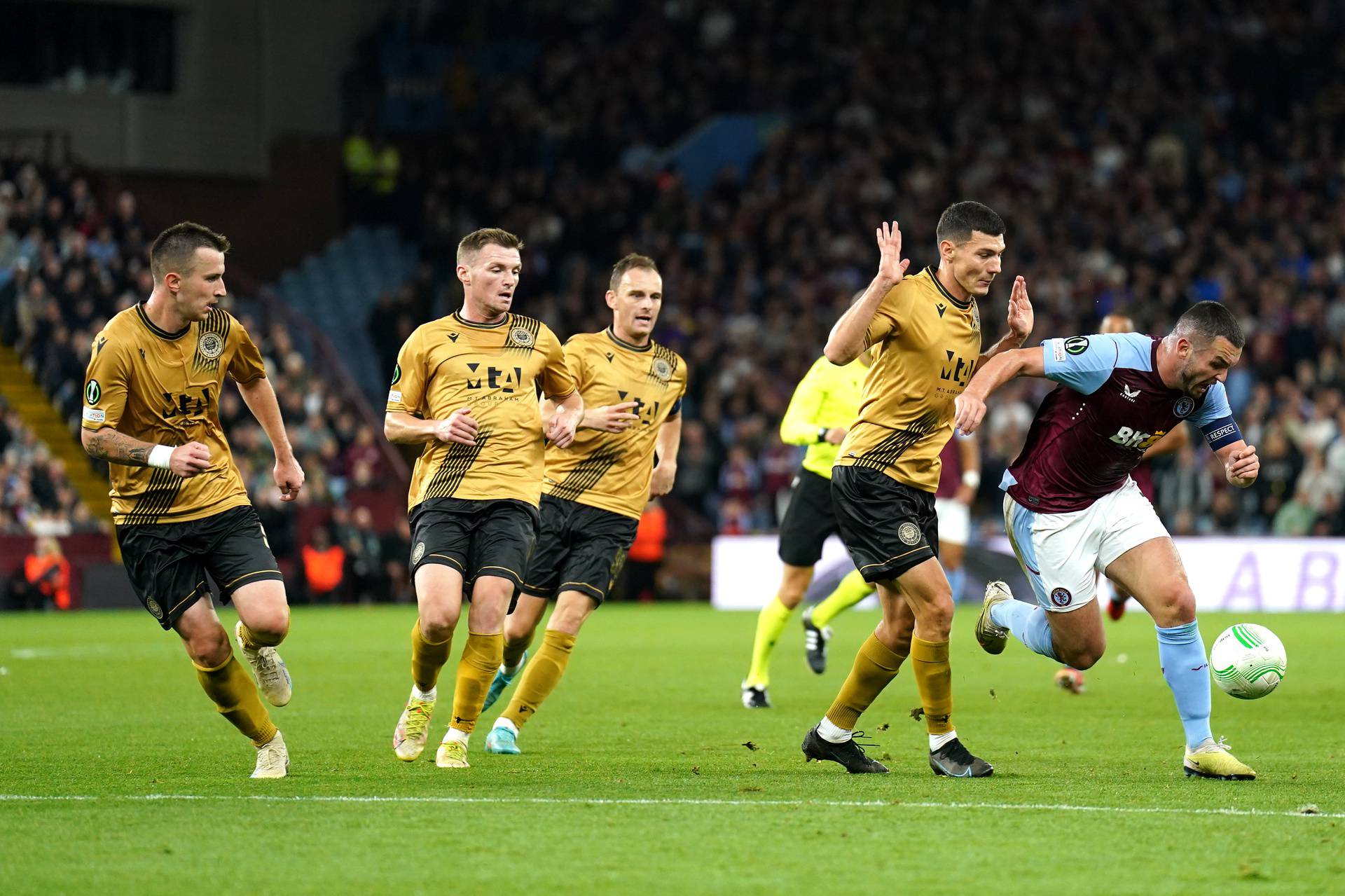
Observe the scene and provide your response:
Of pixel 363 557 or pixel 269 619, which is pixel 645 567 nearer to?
pixel 363 557

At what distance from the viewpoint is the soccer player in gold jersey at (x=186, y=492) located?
7.93 meters

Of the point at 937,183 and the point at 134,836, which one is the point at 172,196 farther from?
the point at 134,836

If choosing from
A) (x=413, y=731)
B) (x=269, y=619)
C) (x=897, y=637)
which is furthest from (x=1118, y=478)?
(x=269, y=619)

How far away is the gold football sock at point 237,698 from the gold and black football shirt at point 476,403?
118cm

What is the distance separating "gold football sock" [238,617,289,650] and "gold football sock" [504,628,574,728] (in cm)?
136

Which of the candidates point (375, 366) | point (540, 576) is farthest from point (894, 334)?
point (375, 366)

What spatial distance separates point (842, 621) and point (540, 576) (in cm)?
1206

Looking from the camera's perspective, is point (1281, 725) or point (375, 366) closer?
point (1281, 725)

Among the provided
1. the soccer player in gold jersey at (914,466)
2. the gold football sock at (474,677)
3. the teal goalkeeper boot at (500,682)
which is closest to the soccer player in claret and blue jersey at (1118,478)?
the soccer player in gold jersey at (914,466)

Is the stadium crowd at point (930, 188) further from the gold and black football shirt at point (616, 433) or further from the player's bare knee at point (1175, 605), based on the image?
the player's bare knee at point (1175, 605)

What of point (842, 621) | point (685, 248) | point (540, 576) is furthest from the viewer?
point (685, 248)

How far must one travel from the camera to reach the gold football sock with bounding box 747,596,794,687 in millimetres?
11867

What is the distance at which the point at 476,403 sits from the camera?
863 cm

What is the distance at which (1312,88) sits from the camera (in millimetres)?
28438
